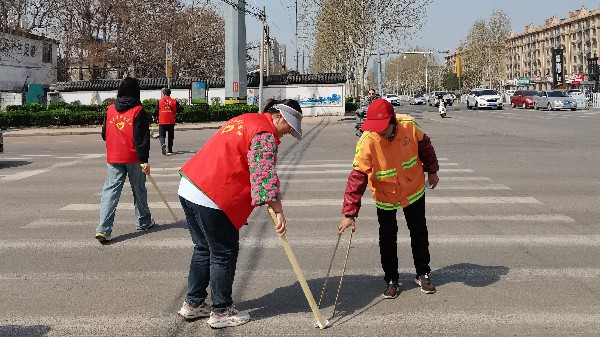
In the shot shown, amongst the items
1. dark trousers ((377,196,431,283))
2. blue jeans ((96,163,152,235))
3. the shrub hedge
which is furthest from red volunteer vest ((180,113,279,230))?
the shrub hedge

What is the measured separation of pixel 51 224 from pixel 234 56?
2981 cm

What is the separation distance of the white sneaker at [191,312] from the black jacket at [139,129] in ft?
9.59

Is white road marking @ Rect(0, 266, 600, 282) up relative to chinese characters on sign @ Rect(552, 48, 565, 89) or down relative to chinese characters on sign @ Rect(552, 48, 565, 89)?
down

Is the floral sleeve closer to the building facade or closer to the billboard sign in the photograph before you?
the billboard sign

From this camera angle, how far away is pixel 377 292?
17.1ft

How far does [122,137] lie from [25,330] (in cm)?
321

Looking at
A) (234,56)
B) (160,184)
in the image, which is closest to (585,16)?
(234,56)

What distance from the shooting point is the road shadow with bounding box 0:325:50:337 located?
4.38 meters

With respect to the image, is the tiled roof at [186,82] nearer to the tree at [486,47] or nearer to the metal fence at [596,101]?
the metal fence at [596,101]

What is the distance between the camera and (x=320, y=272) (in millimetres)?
5785

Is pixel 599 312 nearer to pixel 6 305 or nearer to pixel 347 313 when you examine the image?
pixel 347 313

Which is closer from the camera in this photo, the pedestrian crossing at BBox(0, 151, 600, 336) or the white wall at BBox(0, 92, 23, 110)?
the pedestrian crossing at BBox(0, 151, 600, 336)

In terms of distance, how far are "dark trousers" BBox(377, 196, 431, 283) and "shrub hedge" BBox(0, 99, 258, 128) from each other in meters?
26.4

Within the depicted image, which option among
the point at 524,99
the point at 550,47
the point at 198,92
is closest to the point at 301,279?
the point at 198,92
